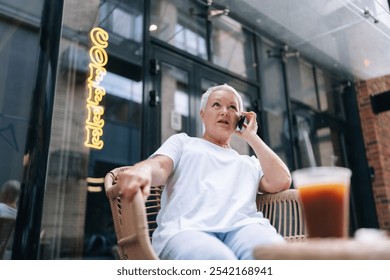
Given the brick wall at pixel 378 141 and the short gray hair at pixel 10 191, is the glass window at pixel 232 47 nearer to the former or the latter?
the brick wall at pixel 378 141

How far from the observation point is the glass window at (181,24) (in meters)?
3.06

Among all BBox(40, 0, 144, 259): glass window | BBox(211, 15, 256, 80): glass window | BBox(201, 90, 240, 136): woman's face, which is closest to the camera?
BBox(201, 90, 240, 136): woman's face

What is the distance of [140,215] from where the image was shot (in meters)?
0.74

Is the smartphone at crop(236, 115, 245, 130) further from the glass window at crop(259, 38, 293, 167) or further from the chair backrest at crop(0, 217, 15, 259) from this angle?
the glass window at crop(259, 38, 293, 167)

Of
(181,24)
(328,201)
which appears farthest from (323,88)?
(328,201)

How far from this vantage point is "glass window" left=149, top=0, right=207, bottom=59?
306 centimetres

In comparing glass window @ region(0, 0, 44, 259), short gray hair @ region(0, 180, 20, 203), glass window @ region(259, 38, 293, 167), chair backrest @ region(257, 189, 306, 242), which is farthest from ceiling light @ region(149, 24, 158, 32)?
chair backrest @ region(257, 189, 306, 242)

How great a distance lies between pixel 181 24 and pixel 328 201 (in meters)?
2.93

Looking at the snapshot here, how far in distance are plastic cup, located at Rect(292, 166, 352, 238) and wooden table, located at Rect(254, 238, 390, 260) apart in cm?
9

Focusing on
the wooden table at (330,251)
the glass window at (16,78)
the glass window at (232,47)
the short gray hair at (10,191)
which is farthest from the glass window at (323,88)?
the wooden table at (330,251)

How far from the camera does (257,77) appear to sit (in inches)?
152

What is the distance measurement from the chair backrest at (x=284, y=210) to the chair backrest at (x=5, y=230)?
126 centimetres

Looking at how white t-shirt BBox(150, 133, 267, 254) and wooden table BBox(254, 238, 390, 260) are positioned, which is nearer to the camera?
wooden table BBox(254, 238, 390, 260)

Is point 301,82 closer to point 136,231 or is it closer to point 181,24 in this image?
point 181,24
